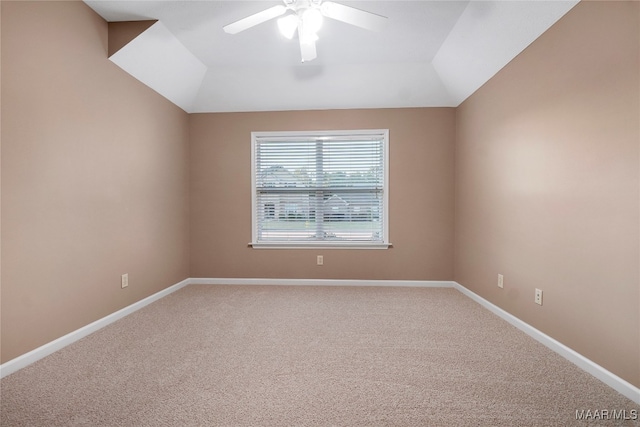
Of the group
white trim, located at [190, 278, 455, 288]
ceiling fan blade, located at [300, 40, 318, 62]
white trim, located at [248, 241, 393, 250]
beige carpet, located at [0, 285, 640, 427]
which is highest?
ceiling fan blade, located at [300, 40, 318, 62]

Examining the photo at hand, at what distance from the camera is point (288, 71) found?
3.28 m

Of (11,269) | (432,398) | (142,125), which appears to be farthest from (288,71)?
(432,398)

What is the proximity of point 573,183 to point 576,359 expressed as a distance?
1141mm

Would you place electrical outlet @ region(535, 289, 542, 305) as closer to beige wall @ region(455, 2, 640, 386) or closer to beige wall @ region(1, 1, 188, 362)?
beige wall @ region(455, 2, 640, 386)

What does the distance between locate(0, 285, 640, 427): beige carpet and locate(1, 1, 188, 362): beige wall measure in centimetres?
35

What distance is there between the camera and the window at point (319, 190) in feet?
12.2

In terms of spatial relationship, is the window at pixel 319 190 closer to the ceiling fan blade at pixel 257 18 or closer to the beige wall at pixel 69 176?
the beige wall at pixel 69 176

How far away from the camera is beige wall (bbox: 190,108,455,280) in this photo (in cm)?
360

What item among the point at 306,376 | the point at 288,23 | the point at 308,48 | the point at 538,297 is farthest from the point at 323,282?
the point at 288,23

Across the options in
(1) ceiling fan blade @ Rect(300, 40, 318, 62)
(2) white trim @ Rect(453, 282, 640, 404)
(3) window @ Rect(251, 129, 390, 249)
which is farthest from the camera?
Result: (3) window @ Rect(251, 129, 390, 249)

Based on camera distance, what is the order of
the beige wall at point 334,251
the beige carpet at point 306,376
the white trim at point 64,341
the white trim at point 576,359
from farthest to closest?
the beige wall at point 334,251 → the white trim at point 64,341 → the white trim at point 576,359 → the beige carpet at point 306,376

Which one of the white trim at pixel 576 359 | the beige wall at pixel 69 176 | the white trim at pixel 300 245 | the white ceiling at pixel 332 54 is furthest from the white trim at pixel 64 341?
the white trim at pixel 576 359

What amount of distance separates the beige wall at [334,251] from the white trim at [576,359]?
113 centimetres

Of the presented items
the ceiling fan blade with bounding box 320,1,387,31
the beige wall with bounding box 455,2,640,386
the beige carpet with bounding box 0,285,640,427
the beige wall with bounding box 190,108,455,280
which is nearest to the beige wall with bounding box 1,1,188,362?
the beige carpet with bounding box 0,285,640,427
